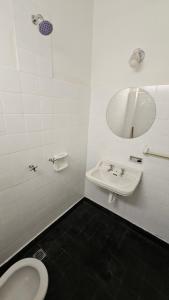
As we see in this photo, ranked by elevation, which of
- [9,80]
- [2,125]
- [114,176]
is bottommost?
[114,176]

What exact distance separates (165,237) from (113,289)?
2.39 feet

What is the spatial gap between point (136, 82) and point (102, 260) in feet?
5.63

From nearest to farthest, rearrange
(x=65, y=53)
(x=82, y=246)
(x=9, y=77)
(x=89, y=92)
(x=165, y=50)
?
(x=9, y=77), (x=165, y=50), (x=65, y=53), (x=82, y=246), (x=89, y=92)

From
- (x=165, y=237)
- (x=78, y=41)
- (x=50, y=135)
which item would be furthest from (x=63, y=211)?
(x=78, y=41)

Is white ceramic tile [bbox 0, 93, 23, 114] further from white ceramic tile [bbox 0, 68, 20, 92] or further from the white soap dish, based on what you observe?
the white soap dish

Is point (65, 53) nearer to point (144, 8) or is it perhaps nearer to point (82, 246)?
point (144, 8)

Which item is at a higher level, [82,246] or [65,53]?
[65,53]

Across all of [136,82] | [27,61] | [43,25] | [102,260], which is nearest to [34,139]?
[27,61]

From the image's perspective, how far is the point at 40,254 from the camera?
4.26ft

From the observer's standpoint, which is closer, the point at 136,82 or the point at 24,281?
the point at 24,281

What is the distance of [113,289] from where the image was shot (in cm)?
110

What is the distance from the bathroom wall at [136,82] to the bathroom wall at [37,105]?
148 millimetres

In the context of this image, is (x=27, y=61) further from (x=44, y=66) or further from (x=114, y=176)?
(x=114, y=176)

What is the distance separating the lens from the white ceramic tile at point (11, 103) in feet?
2.80
